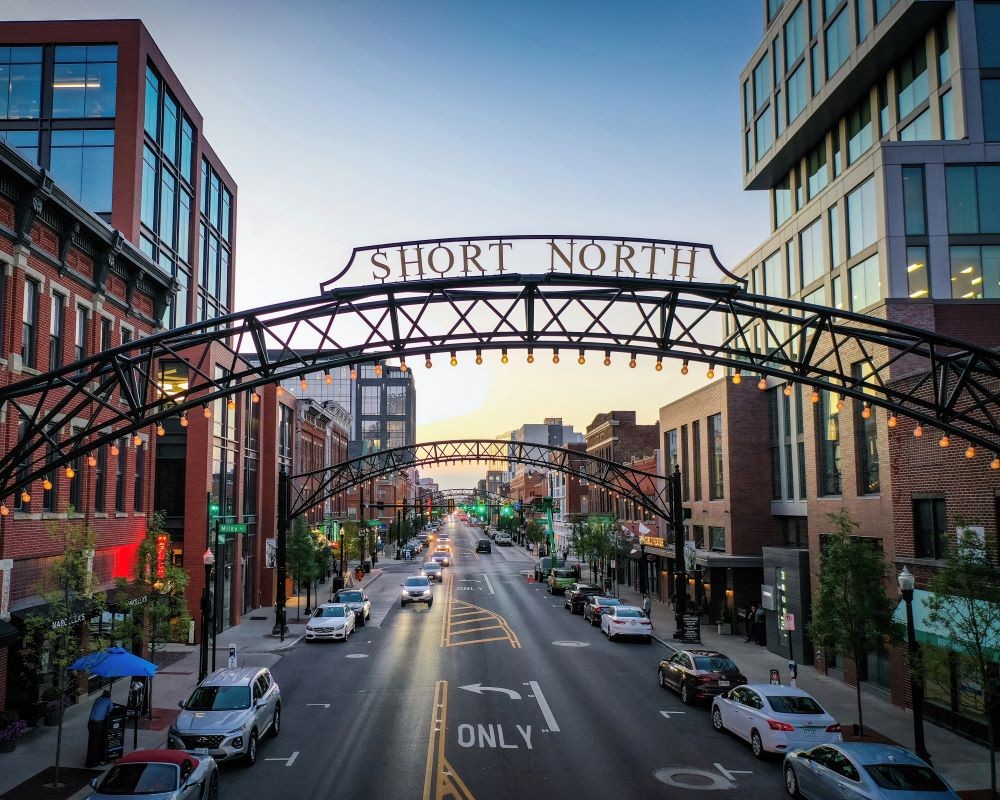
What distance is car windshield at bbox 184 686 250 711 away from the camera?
18.7m

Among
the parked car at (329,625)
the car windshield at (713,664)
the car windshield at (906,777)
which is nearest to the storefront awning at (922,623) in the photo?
the car windshield at (713,664)

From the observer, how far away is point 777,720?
18562mm

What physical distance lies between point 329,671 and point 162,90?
102ft

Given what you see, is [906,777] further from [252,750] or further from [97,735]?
[97,735]

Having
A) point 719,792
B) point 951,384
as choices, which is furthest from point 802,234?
point 719,792

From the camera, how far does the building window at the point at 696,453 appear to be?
50.9m

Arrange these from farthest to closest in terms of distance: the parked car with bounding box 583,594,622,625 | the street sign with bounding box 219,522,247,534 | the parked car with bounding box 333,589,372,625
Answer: the parked car with bounding box 583,594,622,625
the parked car with bounding box 333,589,372,625
the street sign with bounding box 219,522,247,534

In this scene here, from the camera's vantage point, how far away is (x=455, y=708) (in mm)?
23312

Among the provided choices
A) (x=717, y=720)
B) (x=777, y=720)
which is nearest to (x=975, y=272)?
(x=717, y=720)

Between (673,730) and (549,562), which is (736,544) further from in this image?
(549,562)

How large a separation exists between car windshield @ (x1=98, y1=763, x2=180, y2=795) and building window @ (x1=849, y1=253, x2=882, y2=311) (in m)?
31.8

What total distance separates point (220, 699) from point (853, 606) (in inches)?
622

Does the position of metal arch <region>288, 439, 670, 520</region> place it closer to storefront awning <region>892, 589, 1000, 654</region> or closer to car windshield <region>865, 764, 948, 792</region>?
storefront awning <region>892, 589, 1000, 654</region>

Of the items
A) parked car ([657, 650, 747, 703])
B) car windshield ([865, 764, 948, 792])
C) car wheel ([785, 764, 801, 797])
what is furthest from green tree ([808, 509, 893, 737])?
car windshield ([865, 764, 948, 792])
